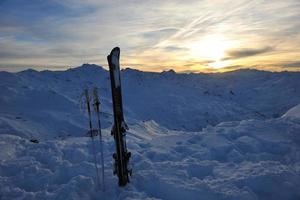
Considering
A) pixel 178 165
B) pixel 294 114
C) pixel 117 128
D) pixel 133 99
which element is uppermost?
pixel 117 128

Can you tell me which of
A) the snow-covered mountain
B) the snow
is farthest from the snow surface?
the snow-covered mountain

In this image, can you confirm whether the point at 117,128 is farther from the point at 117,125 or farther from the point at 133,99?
the point at 133,99

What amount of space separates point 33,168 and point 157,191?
3606 mm

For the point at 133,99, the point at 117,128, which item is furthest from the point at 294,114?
the point at 133,99

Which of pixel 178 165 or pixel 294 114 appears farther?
pixel 294 114

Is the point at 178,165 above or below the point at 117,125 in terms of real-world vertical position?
below

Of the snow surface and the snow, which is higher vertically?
the snow

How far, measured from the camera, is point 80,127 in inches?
1758

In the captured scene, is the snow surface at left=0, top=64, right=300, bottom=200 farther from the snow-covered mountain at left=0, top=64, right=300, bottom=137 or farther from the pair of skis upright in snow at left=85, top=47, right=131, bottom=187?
the snow-covered mountain at left=0, top=64, right=300, bottom=137

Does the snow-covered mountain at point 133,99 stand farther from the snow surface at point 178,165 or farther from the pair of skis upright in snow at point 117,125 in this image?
the pair of skis upright in snow at point 117,125

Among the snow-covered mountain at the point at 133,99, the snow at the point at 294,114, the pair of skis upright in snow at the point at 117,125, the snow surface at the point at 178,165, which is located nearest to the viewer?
the snow surface at the point at 178,165

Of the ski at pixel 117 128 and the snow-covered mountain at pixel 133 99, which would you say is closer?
the ski at pixel 117 128

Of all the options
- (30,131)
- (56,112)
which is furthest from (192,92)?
(30,131)

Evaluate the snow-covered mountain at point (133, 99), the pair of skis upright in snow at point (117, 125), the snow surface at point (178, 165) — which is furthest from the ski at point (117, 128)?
the snow-covered mountain at point (133, 99)
